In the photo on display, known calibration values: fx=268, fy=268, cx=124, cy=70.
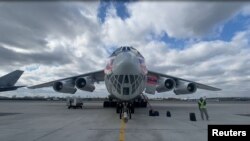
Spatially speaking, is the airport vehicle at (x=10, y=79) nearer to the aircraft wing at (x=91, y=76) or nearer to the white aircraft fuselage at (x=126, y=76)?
the aircraft wing at (x=91, y=76)

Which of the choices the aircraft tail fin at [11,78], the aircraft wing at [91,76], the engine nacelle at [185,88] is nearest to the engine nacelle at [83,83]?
the aircraft wing at [91,76]

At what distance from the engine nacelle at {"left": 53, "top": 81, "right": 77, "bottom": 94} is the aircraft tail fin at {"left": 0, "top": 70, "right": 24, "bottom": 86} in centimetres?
3786

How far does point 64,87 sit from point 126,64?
12881 millimetres

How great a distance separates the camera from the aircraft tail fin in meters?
59.9

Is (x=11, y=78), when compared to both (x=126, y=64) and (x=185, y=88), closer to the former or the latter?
(x=185, y=88)

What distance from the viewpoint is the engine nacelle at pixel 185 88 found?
2633 centimetres

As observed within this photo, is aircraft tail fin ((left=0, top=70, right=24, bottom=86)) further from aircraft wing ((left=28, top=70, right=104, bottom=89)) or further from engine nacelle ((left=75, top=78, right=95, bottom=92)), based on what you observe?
engine nacelle ((left=75, top=78, right=95, bottom=92))

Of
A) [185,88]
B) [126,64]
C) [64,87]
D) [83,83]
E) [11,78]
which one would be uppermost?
[11,78]

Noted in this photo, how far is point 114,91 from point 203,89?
15.7 m

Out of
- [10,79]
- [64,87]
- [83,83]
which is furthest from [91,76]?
[10,79]

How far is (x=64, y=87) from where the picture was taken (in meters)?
26.6

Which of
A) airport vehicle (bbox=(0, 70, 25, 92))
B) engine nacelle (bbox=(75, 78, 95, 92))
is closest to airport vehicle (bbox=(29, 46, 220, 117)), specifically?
engine nacelle (bbox=(75, 78, 95, 92))

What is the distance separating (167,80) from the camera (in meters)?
26.1

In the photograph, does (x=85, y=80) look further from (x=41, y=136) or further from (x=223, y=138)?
(x=223, y=138)
